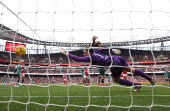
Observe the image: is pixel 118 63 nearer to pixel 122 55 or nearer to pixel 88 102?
pixel 88 102

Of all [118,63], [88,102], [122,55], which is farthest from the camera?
[122,55]

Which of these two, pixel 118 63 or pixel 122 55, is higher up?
pixel 122 55

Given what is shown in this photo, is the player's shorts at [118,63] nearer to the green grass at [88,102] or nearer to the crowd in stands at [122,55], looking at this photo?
the green grass at [88,102]

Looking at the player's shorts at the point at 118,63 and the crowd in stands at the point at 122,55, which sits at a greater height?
the crowd in stands at the point at 122,55

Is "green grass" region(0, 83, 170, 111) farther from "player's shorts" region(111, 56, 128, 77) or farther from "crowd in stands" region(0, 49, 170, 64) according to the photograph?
"crowd in stands" region(0, 49, 170, 64)

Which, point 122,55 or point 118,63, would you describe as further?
point 122,55

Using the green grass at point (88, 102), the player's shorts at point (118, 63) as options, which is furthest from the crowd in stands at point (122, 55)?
the player's shorts at point (118, 63)

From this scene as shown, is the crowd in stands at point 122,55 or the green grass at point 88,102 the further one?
the crowd in stands at point 122,55

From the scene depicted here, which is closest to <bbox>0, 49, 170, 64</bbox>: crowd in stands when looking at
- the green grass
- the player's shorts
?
the green grass

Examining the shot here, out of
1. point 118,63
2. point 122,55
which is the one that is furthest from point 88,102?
point 122,55

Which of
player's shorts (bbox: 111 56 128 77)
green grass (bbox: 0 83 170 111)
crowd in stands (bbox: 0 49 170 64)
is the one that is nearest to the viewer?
green grass (bbox: 0 83 170 111)

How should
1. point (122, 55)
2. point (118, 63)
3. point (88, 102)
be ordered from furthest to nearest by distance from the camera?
point (122, 55) → point (88, 102) → point (118, 63)

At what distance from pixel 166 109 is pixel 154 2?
2.68 metres

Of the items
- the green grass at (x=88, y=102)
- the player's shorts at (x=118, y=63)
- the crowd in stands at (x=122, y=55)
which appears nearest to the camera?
the green grass at (x=88, y=102)
